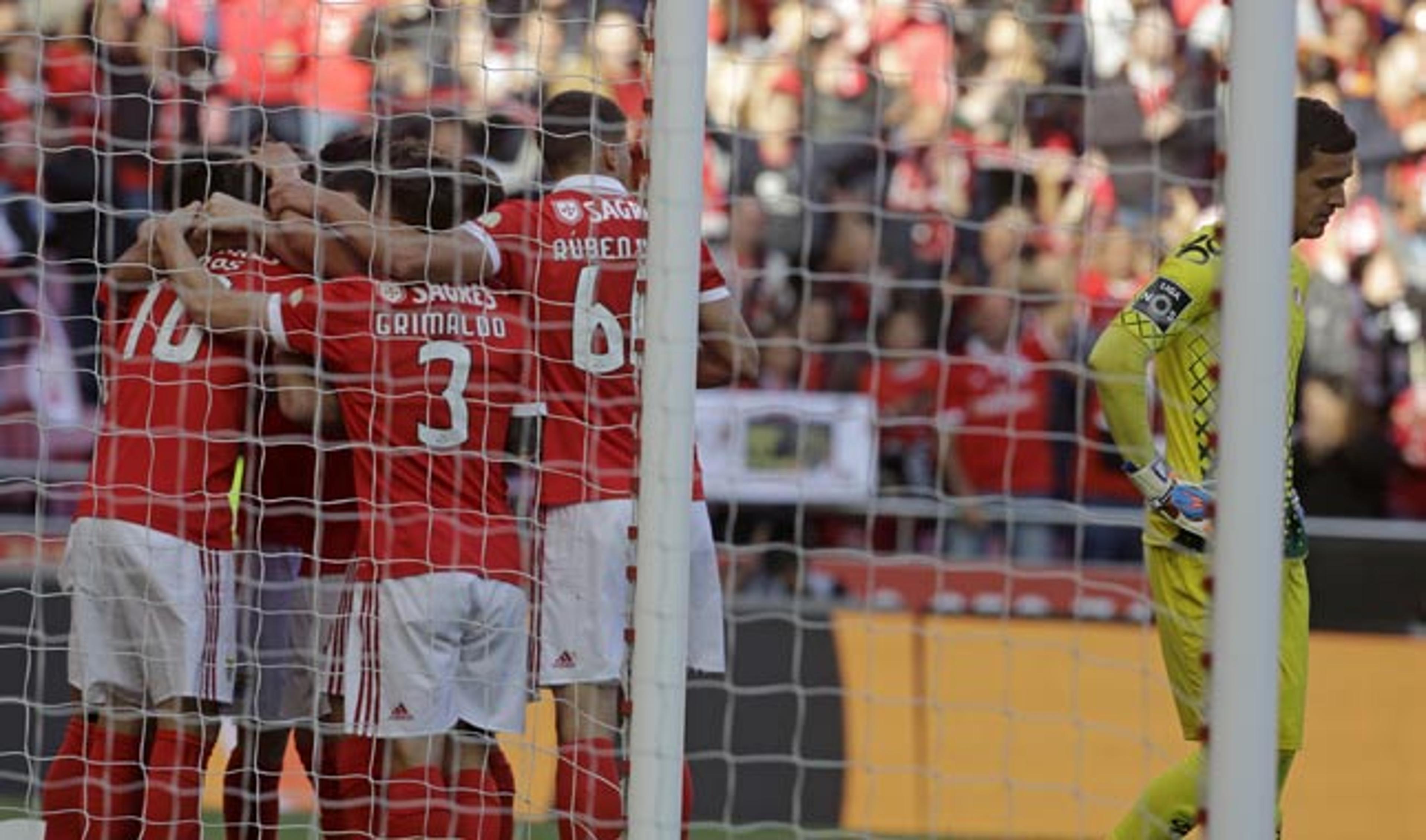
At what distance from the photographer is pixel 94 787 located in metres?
5.29

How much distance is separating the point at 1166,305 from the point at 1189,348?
143 millimetres

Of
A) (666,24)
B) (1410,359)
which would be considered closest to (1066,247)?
(1410,359)

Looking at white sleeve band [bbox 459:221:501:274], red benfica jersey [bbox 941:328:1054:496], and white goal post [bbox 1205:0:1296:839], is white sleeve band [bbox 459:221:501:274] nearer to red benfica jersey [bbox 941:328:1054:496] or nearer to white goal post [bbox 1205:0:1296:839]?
white goal post [bbox 1205:0:1296:839]

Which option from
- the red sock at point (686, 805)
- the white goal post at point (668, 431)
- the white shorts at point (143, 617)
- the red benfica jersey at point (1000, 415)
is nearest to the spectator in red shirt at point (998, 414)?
the red benfica jersey at point (1000, 415)

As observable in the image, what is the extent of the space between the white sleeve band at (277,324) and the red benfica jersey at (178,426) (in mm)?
138

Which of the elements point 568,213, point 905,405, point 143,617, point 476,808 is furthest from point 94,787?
point 905,405

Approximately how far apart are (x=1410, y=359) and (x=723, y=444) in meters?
2.89

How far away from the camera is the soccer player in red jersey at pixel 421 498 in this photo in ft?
16.8

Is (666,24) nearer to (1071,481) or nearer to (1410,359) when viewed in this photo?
(1071,481)

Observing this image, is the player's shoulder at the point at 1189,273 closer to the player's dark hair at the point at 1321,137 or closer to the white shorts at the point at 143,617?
the player's dark hair at the point at 1321,137

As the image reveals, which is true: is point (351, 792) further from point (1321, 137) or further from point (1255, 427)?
point (1321, 137)

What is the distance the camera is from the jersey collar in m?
5.32

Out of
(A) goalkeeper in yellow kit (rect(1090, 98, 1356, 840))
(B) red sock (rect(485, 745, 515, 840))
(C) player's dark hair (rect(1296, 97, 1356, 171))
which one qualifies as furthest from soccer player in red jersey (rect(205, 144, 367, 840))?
(C) player's dark hair (rect(1296, 97, 1356, 171))

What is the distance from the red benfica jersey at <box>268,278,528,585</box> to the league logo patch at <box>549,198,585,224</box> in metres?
0.22
